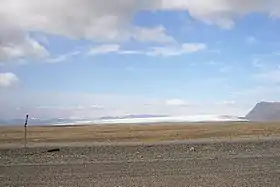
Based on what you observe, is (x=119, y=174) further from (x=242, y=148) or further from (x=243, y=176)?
(x=242, y=148)

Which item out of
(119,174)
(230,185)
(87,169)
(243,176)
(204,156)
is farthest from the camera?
(204,156)

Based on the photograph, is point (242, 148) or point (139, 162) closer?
point (139, 162)

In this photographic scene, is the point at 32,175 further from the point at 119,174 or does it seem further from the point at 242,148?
the point at 242,148

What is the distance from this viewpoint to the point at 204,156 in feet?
76.2

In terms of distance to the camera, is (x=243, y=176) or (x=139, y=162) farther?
(x=139, y=162)

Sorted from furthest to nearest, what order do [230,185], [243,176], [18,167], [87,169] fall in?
[18,167] → [87,169] → [243,176] → [230,185]

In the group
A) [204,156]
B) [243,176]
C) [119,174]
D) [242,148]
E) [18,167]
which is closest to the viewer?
[243,176]

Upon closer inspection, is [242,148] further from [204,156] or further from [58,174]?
[58,174]

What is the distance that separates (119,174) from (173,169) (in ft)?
7.34

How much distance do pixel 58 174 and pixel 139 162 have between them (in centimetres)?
452

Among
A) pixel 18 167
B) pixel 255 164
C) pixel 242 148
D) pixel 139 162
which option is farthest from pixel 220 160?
pixel 18 167

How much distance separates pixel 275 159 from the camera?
21.2 meters

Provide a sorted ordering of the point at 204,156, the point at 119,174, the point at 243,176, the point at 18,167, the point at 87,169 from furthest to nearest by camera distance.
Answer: the point at 204,156 < the point at 18,167 < the point at 87,169 < the point at 119,174 < the point at 243,176

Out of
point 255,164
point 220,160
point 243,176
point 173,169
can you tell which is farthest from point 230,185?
point 220,160
